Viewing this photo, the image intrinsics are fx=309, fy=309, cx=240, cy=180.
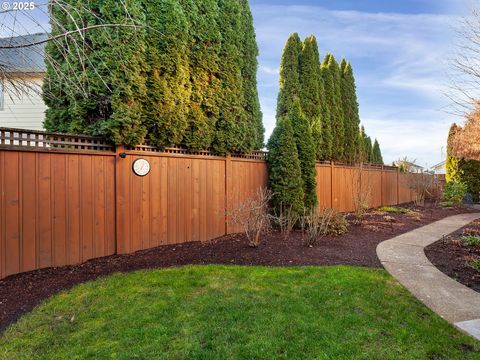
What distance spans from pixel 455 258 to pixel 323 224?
2.21 meters

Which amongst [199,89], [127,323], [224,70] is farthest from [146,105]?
[127,323]

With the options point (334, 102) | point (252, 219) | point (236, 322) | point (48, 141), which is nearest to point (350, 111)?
point (334, 102)

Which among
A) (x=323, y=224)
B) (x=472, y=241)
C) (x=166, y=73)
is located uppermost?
(x=166, y=73)

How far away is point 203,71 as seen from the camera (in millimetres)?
6543

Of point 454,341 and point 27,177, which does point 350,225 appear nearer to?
point 454,341

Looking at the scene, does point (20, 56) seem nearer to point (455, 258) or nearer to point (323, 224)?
point (323, 224)

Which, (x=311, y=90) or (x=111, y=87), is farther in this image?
(x=311, y=90)

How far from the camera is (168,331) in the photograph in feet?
8.73

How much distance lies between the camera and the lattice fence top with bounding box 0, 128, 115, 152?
4.04 meters

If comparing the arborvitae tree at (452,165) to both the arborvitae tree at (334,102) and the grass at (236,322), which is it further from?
the grass at (236,322)


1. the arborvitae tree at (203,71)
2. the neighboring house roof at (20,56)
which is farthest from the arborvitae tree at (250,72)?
the neighboring house roof at (20,56)

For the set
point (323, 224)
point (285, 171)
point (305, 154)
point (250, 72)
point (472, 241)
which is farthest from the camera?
point (305, 154)

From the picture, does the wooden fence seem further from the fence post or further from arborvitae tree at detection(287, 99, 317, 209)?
arborvitae tree at detection(287, 99, 317, 209)

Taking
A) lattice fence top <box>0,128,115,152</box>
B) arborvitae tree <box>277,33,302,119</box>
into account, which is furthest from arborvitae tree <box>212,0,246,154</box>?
arborvitae tree <box>277,33,302,119</box>
